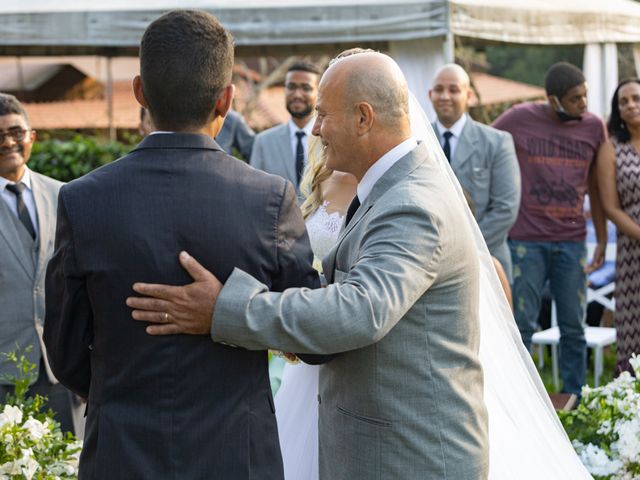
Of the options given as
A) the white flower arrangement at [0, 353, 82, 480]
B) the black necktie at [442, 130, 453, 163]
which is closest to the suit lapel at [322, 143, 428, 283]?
the white flower arrangement at [0, 353, 82, 480]

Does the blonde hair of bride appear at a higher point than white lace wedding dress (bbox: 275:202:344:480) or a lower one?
higher

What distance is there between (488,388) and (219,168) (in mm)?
1576

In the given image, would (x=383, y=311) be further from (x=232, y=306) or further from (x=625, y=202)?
(x=625, y=202)

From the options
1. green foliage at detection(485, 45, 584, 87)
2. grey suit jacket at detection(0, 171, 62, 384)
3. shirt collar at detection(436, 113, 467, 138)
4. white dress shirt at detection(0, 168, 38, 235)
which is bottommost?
grey suit jacket at detection(0, 171, 62, 384)

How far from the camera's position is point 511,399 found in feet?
12.5

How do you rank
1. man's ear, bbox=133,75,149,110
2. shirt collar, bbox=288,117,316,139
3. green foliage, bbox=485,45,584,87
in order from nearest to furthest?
man's ear, bbox=133,75,149,110 → shirt collar, bbox=288,117,316,139 → green foliage, bbox=485,45,584,87

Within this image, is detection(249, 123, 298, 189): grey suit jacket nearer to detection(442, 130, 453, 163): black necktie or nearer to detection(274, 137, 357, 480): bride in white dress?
detection(442, 130, 453, 163): black necktie

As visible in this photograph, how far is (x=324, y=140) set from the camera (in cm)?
305

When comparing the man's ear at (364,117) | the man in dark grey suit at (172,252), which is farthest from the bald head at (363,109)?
the man in dark grey suit at (172,252)

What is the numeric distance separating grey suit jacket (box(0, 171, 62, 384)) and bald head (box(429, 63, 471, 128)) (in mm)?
3365

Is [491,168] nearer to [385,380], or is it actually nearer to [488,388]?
[488,388]

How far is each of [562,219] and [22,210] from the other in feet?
13.9

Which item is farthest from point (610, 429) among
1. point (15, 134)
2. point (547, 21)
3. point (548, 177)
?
point (547, 21)

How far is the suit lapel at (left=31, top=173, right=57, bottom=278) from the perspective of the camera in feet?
16.4
